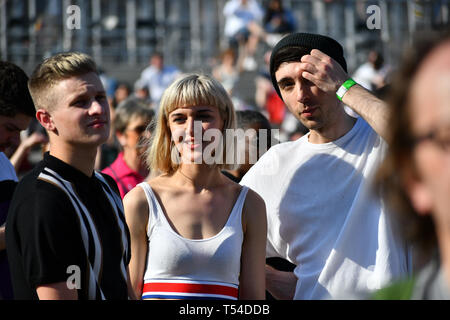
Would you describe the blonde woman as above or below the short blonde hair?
below

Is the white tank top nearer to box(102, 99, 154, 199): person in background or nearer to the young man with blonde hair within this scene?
the young man with blonde hair

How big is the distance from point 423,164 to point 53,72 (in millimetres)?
2098

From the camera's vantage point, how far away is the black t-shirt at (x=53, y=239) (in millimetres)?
2334

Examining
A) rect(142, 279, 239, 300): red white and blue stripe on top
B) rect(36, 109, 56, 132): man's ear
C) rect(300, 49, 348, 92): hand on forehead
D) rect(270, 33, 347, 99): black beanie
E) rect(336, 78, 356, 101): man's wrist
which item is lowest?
rect(142, 279, 239, 300): red white and blue stripe on top

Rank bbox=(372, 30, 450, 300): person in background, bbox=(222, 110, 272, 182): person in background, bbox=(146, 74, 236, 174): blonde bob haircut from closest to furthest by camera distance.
Result: bbox=(372, 30, 450, 300): person in background, bbox=(146, 74, 236, 174): blonde bob haircut, bbox=(222, 110, 272, 182): person in background

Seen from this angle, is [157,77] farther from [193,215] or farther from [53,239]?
[53,239]

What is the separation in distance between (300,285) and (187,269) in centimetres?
58

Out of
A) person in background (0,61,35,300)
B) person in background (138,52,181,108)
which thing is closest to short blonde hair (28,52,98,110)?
person in background (0,61,35,300)

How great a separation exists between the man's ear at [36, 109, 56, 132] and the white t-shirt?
1.15 meters

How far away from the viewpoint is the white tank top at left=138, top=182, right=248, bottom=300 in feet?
9.74

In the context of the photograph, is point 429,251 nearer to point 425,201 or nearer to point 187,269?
point 425,201

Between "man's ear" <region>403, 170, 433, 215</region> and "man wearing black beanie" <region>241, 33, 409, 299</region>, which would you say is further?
"man wearing black beanie" <region>241, 33, 409, 299</region>

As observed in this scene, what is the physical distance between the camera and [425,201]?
1.09 m
